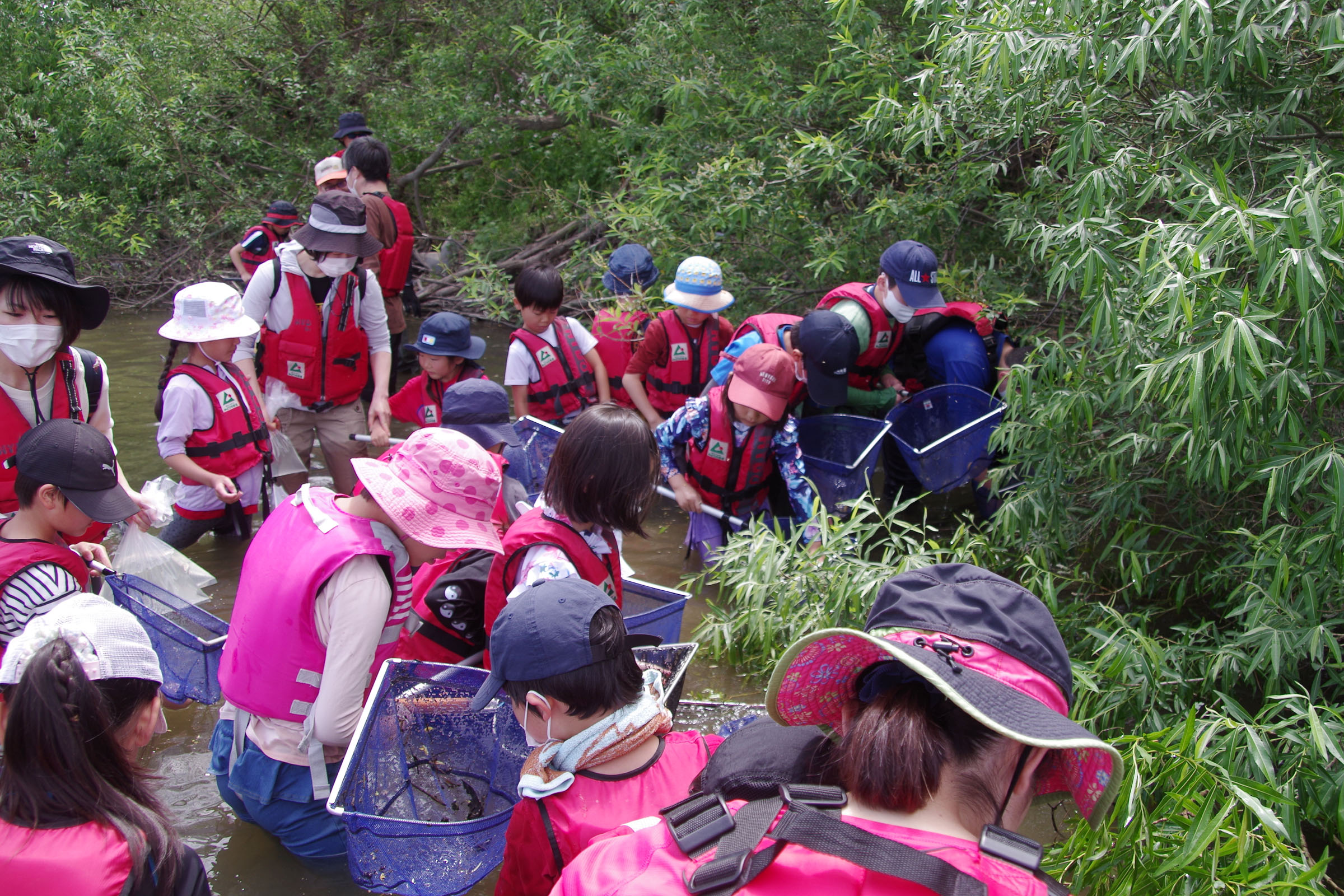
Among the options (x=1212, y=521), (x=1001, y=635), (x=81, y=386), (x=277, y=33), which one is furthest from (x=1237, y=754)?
(x=277, y=33)

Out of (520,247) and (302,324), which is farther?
(520,247)

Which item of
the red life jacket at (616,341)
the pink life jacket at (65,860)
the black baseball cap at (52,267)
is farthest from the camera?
the red life jacket at (616,341)

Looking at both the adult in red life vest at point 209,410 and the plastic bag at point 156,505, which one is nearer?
the plastic bag at point 156,505

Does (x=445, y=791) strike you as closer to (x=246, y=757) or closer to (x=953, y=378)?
(x=246, y=757)

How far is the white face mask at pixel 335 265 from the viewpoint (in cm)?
486

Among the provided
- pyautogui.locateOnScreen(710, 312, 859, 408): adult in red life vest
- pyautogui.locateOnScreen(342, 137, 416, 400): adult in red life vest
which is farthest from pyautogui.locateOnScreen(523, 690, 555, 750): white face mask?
pyautogui.locateOnScreen(342, 137, 416, 400): adult in red life vest

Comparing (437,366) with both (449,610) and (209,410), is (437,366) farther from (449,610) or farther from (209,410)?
(449,610)

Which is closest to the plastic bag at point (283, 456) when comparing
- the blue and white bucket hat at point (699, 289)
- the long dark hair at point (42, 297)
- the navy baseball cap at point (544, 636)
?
the long dark hair at point (42, 297)

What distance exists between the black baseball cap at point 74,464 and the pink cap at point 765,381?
241 cm

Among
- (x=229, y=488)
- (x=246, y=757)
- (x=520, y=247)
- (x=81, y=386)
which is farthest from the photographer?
(x=520, y=247)

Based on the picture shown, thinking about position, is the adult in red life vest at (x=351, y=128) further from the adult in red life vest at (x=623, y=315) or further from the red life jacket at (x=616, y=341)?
the red life jacket at (x=616, y=341)

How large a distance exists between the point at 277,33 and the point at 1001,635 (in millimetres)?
12140

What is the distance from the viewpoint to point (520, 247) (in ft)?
32.6

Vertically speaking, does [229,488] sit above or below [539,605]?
below
